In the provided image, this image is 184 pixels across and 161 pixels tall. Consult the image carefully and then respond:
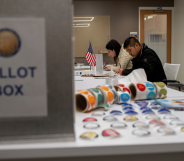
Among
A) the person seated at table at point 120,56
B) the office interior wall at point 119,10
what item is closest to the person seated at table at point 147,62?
the person seated at table at point 120,56

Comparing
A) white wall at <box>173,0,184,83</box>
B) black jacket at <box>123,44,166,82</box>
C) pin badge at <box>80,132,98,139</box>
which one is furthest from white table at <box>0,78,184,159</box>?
white wall at <box>173,0,184,83</box>

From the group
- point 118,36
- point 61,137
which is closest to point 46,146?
point 61,137

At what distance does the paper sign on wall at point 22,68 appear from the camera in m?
0.40

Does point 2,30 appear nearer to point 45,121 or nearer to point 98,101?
point 45,121

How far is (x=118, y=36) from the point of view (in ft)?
18.2

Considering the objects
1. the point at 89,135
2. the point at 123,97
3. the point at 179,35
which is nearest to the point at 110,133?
the point at 89,135

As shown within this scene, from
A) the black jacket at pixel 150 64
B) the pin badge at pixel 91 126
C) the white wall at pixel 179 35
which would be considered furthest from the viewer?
the white wall at pixel 179 35

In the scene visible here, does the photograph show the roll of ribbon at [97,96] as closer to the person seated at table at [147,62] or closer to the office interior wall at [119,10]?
the person seated at table at [147,62]

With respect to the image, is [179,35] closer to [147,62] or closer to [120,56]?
[120,56]

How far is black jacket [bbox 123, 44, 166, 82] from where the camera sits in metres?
2.42

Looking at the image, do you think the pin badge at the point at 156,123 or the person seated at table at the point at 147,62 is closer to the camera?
the pin badge at the point at 156,123

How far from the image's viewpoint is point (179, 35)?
5414 mm

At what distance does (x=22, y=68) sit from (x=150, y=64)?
223 cm

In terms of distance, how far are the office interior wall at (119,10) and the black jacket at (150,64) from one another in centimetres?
Result: 302
